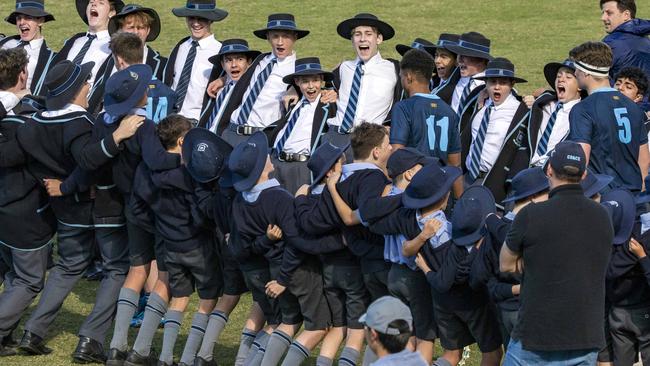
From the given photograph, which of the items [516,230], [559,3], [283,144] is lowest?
[559,3]

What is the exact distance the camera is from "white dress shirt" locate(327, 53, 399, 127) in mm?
11117

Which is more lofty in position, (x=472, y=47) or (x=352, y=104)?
(x=472, y=47)

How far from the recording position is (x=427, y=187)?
812 cm

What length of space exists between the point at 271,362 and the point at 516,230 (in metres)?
2.60

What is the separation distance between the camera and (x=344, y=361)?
351 inches

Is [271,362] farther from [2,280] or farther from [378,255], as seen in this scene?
[2,280]

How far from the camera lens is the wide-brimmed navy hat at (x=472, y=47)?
11.3 meters

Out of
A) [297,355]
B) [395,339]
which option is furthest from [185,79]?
[395,339]

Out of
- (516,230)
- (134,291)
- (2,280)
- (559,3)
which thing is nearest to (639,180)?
(516,230)

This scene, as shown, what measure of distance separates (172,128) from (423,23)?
14.2 metres

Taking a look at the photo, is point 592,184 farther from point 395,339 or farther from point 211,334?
point 211,334

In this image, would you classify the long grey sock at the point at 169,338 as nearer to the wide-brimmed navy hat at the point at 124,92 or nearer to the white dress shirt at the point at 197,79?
the wide-brimmed navy hat at the point at 124,92

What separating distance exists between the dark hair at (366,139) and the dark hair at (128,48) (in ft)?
9.14

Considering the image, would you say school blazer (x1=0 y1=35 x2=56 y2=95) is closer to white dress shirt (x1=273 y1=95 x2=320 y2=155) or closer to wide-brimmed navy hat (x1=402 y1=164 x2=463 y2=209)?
white dress shirt (x1=273 y1=95 x2=320 y2=155)
